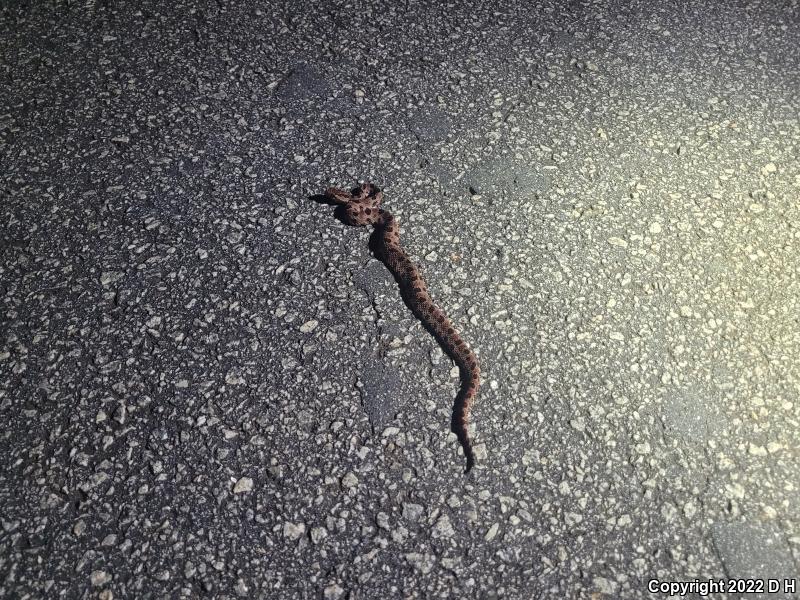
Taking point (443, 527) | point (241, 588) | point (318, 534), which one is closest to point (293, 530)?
point (318, 534)

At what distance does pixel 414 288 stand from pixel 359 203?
2.39 feet

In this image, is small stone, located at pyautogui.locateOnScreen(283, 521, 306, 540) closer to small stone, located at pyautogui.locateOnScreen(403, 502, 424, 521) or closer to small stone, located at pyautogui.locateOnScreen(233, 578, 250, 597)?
small stone, located at pyautogui.locateOnScreen(233, 578, 250, 597)

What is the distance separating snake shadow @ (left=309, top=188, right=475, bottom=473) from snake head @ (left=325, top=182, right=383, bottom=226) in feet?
0.10

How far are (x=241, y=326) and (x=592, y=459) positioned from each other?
1.97 metres

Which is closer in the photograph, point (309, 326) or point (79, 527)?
point (79, 527)

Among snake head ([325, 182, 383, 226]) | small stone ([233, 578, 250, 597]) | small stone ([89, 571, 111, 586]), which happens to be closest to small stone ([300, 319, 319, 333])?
snake head ([325, 182, 383, 226])

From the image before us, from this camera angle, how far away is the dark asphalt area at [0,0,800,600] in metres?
3.23

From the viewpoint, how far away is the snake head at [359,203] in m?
4.51

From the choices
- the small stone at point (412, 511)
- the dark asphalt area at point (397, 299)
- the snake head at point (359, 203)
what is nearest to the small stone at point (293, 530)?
the dark asphalt area at point (397, 299)

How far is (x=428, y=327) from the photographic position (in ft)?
13.3

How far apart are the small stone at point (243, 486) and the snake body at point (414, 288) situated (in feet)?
3.33

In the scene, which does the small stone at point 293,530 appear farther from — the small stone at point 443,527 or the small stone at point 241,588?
the small stone at point 443,527

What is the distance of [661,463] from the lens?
3496 mm

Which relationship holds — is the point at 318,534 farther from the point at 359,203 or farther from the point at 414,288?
the point at 359,203
